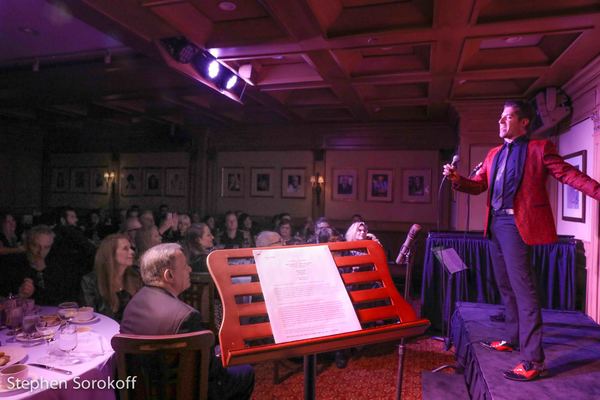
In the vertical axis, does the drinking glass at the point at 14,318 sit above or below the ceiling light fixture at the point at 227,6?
below

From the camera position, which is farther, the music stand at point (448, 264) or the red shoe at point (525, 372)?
the music stand at point (448, 264)

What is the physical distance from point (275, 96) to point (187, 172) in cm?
408

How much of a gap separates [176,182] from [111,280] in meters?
6.87

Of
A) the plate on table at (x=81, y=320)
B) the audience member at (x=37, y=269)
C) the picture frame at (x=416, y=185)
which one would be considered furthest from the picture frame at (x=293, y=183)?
the plate on table at (x=81, y=320)

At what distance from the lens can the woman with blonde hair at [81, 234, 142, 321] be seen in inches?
119

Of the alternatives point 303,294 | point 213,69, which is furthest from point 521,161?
point 213,69

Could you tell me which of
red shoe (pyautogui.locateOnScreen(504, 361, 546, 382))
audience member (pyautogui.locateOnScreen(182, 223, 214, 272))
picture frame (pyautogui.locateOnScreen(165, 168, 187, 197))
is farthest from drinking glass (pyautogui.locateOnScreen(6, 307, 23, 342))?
picture frame (pyautogui.locateOnScreen(165, 168, 187, 197))

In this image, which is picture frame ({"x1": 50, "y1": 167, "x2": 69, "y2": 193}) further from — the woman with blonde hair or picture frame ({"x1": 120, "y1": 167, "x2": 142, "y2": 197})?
the woman with blonde hair

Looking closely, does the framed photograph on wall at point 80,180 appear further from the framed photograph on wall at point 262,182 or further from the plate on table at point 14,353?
the plate on table at point 14,353

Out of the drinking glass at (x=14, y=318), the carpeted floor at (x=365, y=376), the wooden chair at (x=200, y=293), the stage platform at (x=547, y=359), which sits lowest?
the carpeted floor at (x=365, y=376)

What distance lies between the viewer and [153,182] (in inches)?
388

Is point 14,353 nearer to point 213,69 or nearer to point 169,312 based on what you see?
point 169,312

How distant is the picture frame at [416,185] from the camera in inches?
Answer: 316

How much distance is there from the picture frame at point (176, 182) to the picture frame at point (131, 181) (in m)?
0.79
